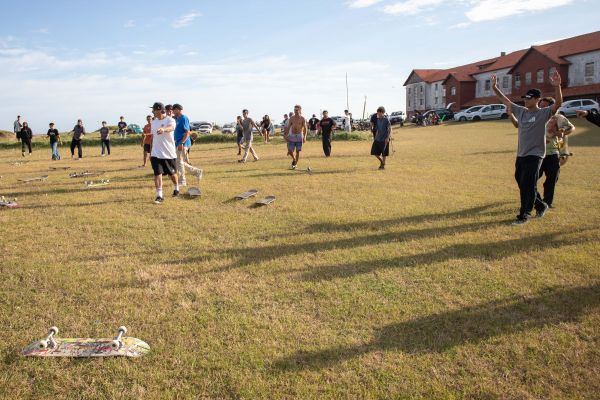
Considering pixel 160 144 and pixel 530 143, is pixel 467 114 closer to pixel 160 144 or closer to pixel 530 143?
pixel 530 143

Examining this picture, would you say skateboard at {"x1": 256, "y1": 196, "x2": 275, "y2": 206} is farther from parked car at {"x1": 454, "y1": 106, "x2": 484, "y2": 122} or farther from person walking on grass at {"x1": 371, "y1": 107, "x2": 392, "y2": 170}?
parked car at {"x1": 454, "y1": 106, "x2": 484, "y2": 122}

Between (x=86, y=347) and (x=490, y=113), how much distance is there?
1713 inches

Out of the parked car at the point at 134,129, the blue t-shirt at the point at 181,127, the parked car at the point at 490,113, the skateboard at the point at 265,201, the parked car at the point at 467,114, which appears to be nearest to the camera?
the skateboard at the point at 265,201

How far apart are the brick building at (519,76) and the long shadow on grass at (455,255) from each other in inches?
1685

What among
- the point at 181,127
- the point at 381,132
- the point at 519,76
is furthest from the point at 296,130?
the point at 519,76

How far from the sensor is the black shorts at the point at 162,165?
8.75 meters

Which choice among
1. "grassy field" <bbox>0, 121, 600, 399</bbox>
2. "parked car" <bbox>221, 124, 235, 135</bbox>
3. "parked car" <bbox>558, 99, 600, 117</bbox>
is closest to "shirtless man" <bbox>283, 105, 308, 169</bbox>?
"grassy field" <bbox>0, 121, 600, 399</bbox>

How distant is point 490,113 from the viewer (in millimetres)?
40906

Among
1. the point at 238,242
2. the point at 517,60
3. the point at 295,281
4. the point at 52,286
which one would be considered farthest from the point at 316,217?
the point at 517,60

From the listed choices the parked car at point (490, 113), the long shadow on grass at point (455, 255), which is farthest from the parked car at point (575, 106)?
the long shadow on grass at point (455, 255)

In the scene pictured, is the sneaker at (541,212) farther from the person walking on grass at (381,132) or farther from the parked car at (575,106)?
the parked car at (575,106)

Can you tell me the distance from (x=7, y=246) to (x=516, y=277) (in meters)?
6.60

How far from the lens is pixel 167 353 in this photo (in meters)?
3.34

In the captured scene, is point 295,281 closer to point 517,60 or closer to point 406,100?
point 517,60
